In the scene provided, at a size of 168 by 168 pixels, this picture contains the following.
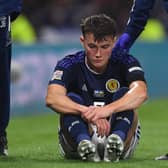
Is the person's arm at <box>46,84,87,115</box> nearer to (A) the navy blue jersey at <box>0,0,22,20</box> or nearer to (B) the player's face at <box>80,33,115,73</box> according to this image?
(B) the player's face at <box>80,33,115,73</box>

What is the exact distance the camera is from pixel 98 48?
276 inches

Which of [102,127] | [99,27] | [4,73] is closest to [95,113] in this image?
[102,127]

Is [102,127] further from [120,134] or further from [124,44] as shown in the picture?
[124,44]

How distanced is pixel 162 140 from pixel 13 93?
18.4 ft

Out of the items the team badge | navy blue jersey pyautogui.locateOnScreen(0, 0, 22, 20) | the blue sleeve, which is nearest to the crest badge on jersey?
the team badge

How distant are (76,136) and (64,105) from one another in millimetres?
265

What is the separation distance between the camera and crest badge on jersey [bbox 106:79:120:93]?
7.20 m

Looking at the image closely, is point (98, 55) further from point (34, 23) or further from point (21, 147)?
point (34, 23)

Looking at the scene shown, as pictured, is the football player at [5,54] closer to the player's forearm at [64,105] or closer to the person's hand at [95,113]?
the player's forearm at [64,105]

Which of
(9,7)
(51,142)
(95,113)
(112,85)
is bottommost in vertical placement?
(51,142)

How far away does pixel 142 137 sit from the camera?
1026 centimetres

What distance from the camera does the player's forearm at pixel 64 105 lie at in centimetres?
685

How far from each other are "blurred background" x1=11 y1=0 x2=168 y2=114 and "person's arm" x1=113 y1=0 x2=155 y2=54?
370cm

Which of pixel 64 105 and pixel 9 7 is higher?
pixel 9 7
